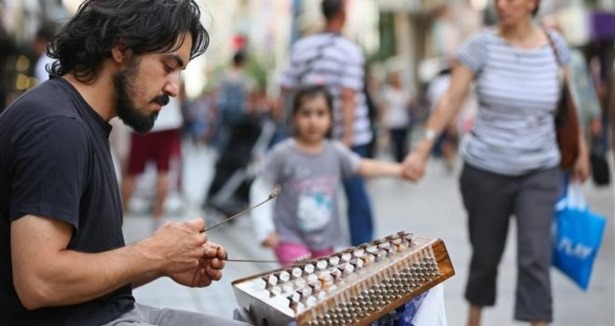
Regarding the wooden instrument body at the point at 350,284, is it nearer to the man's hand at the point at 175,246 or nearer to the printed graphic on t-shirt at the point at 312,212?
the man's hand at the point at 175,246

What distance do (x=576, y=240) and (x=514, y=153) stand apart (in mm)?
610

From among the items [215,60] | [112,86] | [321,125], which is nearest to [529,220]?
[321,125]

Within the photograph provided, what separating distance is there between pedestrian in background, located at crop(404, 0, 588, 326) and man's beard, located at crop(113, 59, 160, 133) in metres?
2.61

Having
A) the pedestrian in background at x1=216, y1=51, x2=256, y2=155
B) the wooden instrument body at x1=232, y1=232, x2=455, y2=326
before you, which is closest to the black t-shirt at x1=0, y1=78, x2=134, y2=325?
the wooden instrument body at x1=232, y1=232, x2=455, y2=326

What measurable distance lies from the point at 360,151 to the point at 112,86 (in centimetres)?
461

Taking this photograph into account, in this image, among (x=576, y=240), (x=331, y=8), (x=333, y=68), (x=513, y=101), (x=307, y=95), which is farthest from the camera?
(x=331, y=8)

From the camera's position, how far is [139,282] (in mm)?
2959

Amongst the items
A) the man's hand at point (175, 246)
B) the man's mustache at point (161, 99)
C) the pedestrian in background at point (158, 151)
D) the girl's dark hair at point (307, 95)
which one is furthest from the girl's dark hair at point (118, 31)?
the pedestrian in background at point (158, 151)

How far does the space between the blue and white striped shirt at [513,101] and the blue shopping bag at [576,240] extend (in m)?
0.36

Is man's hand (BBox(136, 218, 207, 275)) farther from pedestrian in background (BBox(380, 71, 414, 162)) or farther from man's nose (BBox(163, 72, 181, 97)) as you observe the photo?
pedestrian in background (BBox(380, 71, 414, 162))

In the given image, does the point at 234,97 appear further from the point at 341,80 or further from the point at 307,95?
the point at 307,95

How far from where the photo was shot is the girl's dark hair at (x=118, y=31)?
2.67 m

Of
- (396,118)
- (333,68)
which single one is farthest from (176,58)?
(396,118)

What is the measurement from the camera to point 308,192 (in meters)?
5.60
